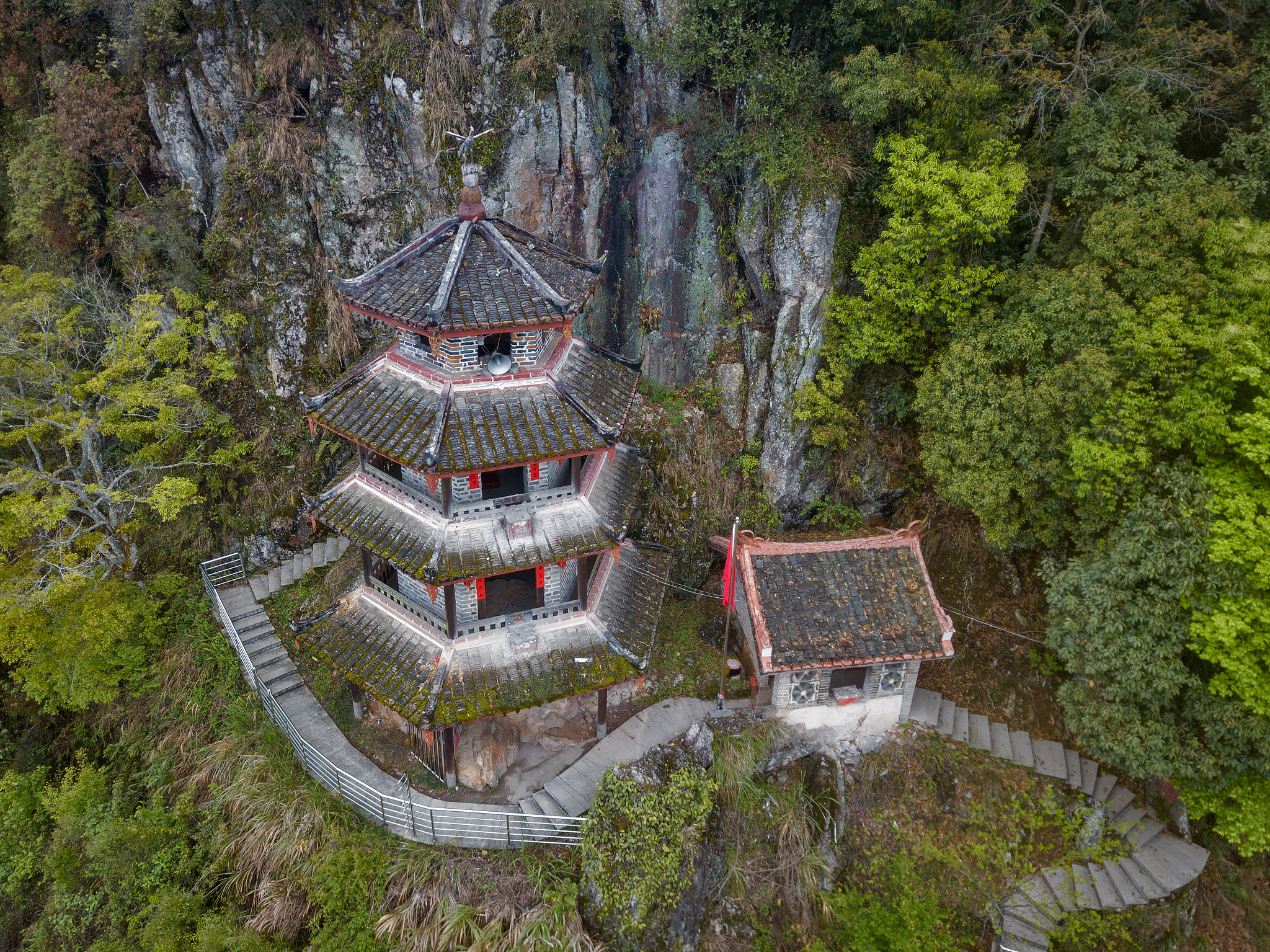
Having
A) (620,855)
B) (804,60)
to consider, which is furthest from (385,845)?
(804,60)

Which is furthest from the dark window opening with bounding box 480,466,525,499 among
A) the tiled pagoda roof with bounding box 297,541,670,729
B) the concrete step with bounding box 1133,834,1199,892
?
the concrete step with bounding box 1133,834,1199,892

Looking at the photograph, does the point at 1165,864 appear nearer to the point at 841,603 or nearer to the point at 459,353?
the point at 841,603

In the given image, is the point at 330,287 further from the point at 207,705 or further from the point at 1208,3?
the point at 1208,3

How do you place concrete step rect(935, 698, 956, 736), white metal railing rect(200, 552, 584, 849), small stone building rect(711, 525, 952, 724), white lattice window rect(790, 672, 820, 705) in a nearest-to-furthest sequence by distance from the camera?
white metal railing rect(200, 552, 584, 849)
small stone building rect(711, 525, 952, 724)
white lattice window rect(790, 672, 820, 705)
concrete step rect(935, 698, 956, 736)

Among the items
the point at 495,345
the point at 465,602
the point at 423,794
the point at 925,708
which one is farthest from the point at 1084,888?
the point at 495,345

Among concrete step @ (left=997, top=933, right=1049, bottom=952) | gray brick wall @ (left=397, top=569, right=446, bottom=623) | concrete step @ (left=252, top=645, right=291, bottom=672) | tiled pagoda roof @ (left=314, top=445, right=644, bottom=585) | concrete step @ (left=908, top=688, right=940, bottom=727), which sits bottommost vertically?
concrete step @ (left=997, top=933, right=1049, bottom=952)

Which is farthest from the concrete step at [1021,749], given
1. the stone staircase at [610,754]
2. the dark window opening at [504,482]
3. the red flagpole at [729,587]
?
the dark window opening at [504,482]

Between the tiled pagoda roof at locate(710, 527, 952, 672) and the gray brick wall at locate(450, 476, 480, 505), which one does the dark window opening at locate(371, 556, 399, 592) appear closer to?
the gray brick wall at locate(450, 476, 480, 505)
